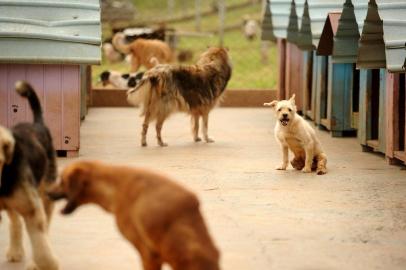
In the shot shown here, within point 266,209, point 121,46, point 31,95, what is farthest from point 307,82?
point 31,95

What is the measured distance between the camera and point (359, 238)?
24.6ft

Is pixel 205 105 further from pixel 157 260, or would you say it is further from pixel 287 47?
pixel 157 260

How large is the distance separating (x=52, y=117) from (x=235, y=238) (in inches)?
188

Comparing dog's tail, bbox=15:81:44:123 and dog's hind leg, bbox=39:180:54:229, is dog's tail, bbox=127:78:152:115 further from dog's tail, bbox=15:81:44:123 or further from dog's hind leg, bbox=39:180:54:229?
dog's hind leg, bbox=39:180:54:229

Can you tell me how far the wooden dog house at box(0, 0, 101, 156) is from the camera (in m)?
11.5

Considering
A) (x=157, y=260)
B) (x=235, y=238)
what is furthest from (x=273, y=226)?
(x=157, y=260)

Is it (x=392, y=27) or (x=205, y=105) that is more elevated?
(x=392, y=27)

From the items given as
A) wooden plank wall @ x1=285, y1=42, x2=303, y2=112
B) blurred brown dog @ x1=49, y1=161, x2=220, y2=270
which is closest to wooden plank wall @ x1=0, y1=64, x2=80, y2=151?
blurred brown dog @ x1=49, y1=161, x2=220, y2=270

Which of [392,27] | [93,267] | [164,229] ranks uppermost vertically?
[392,27]

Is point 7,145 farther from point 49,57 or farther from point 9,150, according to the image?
point 49,57

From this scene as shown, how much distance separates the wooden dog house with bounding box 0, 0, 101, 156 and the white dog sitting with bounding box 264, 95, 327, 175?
216cm

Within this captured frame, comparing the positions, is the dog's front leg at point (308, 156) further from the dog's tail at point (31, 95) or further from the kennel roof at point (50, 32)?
the dog's tail at point (31, 95)

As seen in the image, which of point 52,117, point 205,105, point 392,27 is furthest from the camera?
point 205,105

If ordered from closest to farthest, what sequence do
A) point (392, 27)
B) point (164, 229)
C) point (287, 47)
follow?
1. point (164, 229)
2. point (392, 27)
3. point (287, 47)
